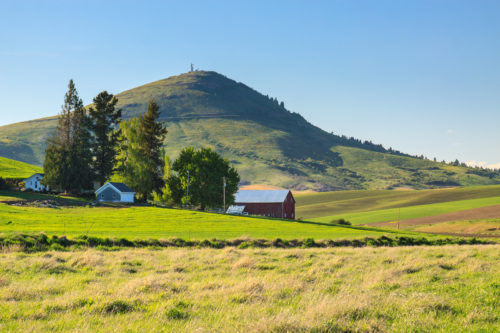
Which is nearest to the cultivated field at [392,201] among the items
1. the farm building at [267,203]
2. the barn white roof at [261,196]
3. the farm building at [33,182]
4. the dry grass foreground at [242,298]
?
the farm building at [267,203]

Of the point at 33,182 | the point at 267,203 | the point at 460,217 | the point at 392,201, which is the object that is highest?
the point at 33,182

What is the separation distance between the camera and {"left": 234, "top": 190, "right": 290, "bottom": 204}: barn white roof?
11694 centimetres

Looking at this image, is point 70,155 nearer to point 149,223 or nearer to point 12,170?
point 149,223

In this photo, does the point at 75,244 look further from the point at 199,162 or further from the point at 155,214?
the point at 199,162

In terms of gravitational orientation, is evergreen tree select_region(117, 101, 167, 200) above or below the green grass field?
above

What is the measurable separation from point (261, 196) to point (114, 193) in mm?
39952

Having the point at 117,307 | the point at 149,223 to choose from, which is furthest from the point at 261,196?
the point at 117,307

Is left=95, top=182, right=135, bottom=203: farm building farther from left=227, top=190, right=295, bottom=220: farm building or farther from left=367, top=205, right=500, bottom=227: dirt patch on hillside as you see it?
left=367, top=205, right=500, bottom=227: dirt patch on hillside

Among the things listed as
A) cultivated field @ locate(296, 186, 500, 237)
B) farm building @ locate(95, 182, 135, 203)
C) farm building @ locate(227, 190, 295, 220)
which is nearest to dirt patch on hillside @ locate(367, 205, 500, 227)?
cultivated field @ locate(296, 186, 500, 237)

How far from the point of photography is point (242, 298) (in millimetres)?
12594

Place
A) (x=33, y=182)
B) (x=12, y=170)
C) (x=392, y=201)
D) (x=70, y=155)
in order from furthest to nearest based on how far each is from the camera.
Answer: (x=392, y=201) → (x=12, y=170) → (x=33, y=182) → (x=70, y=155)

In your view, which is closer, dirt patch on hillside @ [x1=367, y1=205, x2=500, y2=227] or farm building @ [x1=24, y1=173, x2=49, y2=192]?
dirt patch on hillside @ [x1=367, y1=205, x2=500, y2=227]

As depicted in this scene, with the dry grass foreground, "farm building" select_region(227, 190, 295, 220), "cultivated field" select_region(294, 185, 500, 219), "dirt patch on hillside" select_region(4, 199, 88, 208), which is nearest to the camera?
the dry grass foreground

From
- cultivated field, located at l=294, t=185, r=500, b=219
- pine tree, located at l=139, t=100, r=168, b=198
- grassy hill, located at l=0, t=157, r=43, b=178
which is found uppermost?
pine tree, located at l=139, t=100, r=168, b=198
